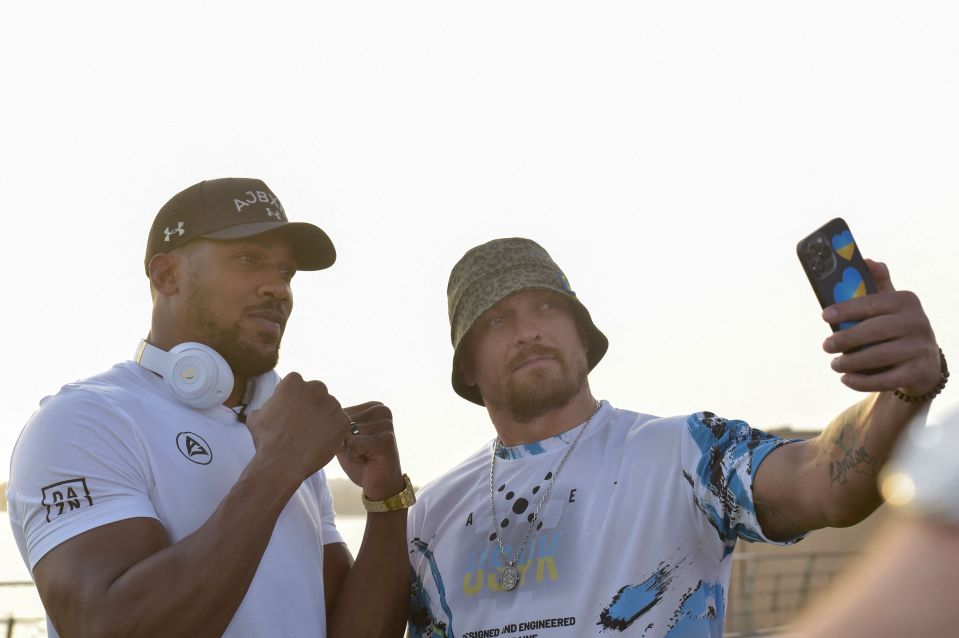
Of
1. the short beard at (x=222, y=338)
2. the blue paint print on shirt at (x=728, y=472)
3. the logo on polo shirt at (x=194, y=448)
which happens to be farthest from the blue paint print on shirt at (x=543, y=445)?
the logo on polo shirt at (x=194, y=448)

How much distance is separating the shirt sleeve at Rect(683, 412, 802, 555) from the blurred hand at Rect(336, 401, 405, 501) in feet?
3.57

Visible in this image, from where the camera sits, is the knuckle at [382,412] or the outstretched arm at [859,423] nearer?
the outstretched arm at [859,423]

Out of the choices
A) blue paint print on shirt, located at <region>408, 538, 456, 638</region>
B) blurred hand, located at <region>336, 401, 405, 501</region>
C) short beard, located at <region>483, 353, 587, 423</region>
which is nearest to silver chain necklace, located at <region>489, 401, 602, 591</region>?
short beard, located at <region>483, 353, 587, 423</region>

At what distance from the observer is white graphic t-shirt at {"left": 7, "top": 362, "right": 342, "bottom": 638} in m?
2.58

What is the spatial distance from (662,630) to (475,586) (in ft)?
2.30

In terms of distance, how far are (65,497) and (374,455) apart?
3.85 feet

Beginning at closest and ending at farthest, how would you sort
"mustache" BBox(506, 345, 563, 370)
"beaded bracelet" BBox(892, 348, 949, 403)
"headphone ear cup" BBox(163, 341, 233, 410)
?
"beaded bracelet" BBox(892, 348, 949, 403) → "headphone ear cup" BBox(163, 341, 233, 410) → "mustache" BBox(506, 345, 563, 370)

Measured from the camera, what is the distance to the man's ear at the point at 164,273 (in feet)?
10.9

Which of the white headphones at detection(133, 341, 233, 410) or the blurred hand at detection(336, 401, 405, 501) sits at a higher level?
the white headphones at detection(133, 341, 233, 410)

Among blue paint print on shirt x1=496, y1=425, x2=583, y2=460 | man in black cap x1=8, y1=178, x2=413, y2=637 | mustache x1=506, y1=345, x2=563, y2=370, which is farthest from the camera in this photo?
mustache x1=506, y1=345, x2=563, y2=370

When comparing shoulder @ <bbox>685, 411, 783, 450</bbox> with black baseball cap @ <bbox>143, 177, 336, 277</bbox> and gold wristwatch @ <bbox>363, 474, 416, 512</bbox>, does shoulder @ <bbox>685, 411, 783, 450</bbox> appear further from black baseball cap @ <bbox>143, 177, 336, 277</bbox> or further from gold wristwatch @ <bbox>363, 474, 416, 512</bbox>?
black baseball cap @ <bbox>143, 177, 336, 277</bbox>

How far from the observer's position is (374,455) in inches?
136

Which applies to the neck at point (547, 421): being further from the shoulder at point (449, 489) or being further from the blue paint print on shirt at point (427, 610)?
the blue paint print on shirt at point (427, 610)

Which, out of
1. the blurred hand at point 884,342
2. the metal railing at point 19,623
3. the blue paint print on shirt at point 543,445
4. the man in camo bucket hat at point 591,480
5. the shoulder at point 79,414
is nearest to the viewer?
the blurred hand at point 884,342
